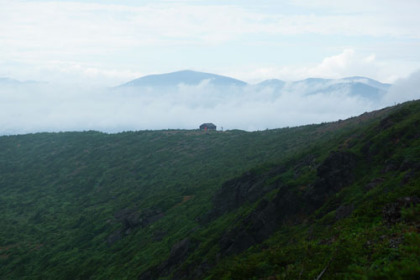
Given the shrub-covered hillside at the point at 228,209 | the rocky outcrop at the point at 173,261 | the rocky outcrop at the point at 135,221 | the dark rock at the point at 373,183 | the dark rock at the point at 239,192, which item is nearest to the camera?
the shrub-covered hillside at the point at 228,209

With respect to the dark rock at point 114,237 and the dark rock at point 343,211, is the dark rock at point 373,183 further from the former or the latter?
the dark rock at point 114,237

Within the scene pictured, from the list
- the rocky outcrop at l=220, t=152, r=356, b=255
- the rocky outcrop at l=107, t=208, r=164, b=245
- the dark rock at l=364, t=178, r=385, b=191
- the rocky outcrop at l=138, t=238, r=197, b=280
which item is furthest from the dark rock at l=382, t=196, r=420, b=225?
the rocky outcrop at l=107, t=208, r=164, b=245

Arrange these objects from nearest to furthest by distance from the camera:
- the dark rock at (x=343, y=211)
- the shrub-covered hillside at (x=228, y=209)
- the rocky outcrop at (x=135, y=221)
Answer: the shrub-covered hillside at (x=228, y=209), the dark rock at (x=343, y=211), the rocky outcrop at (x=135, y=221)

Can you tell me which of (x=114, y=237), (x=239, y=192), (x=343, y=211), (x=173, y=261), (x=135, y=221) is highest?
(x=343, y=211)

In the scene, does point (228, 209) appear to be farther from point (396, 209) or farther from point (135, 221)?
point (396, 209)

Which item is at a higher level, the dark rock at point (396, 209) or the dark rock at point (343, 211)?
the dark rock at point (396, 209)

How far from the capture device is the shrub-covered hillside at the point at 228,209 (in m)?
13.8

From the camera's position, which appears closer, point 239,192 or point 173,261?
point 173,261

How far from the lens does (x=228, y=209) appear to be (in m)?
29.5

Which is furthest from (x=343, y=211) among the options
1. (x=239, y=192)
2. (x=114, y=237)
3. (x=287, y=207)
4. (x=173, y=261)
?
(x=114, y=237)

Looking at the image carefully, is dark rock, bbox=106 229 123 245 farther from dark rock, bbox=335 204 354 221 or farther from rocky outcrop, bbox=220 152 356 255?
dark rock, bbox=335 204 354 221

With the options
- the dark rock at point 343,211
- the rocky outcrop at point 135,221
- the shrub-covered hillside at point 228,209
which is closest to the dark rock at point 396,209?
the shrub-covered hillside at point 228,209

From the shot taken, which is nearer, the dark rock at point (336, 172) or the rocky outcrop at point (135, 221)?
the dark rock at point (336, 172)

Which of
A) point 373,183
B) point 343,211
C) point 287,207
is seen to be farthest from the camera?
point 287,207
